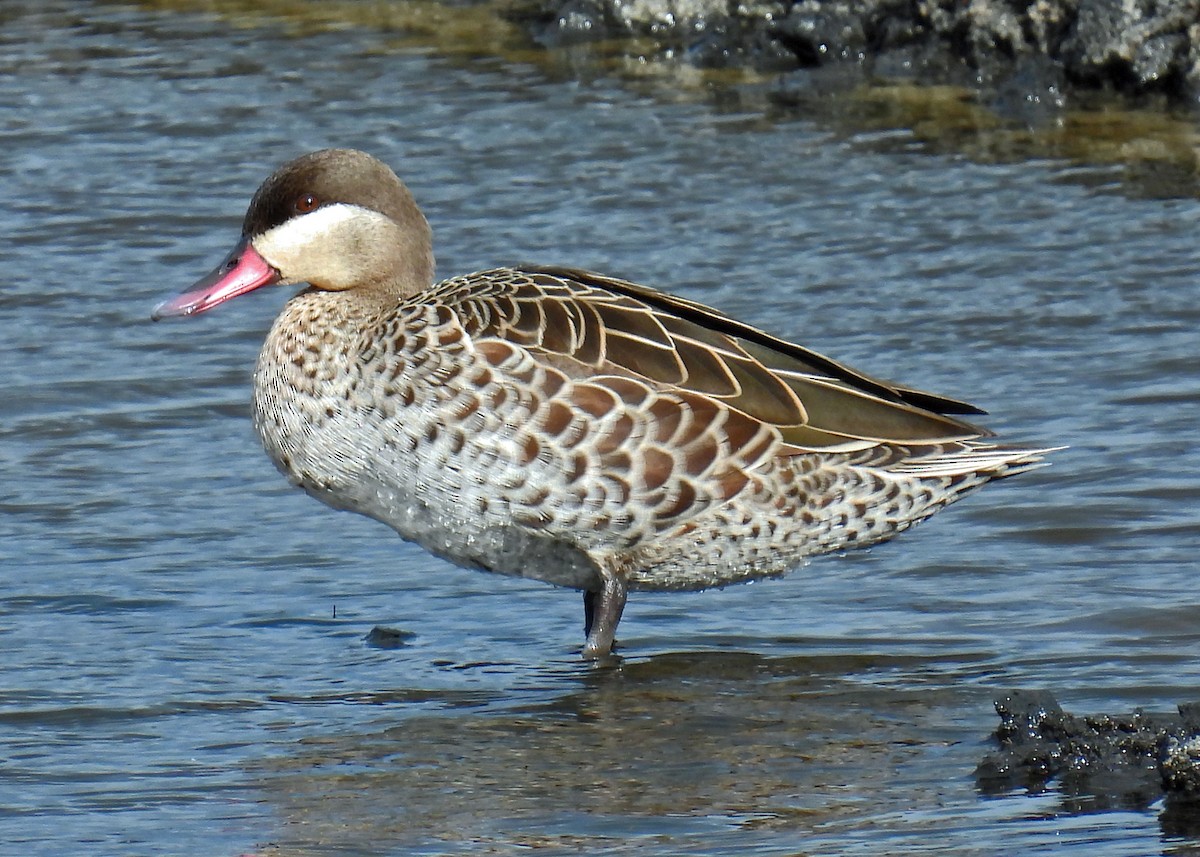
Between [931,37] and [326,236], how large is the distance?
6.20m

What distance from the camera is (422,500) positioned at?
593cm

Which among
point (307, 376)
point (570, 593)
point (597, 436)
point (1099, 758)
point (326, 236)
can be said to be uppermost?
point (326, 236)

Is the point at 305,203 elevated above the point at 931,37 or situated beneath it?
situated beneath

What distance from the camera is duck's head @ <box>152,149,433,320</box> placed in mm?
6457

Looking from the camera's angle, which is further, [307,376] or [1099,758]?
[307,376]

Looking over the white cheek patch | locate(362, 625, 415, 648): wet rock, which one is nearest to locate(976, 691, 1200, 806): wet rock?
locate(362, 625, 415, 648): wet rock

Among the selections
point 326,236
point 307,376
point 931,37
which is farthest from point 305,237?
point 931,37

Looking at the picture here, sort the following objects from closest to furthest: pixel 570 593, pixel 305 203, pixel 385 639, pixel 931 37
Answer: pixel 385 639 < pixel 305 203 < pixel 570 593 < pixel 931 37

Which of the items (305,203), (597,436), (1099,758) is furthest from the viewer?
(305,203)

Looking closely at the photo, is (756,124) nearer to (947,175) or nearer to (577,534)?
(947,175)

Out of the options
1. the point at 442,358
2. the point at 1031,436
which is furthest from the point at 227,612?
the point at 1031,436

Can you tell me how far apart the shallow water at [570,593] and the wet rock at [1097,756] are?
0.07 m

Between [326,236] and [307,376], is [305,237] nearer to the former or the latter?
[326,236]

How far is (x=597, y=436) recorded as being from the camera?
19.2ft
